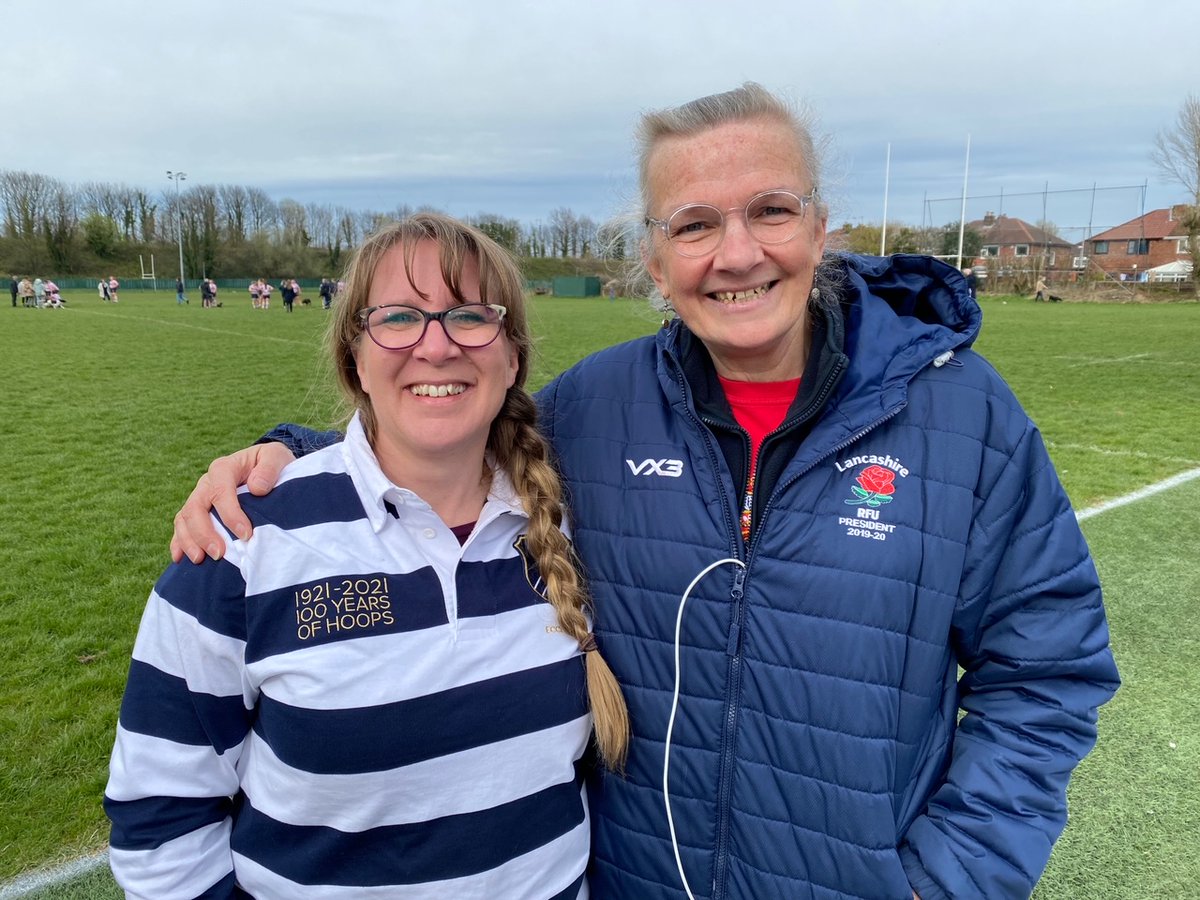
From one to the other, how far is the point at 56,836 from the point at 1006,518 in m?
3.47

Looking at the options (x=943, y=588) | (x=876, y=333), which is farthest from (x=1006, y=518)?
(x=876, y=333)

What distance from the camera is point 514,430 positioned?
76.3 inches

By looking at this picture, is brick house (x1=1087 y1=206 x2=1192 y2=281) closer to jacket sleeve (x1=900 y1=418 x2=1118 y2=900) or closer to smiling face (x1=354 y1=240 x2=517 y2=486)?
jacket sleeve (x1=900 y1=418 x2=1118 y2=900)

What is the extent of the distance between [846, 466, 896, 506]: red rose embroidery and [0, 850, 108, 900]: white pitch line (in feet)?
9.80

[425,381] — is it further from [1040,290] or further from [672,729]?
[1040,290]

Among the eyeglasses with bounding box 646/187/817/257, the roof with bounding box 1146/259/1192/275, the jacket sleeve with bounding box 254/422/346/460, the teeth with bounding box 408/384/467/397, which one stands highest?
the roof with bounding box 1146/259/1192/275

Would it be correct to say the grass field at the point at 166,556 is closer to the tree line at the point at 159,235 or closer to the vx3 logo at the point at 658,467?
the vx3 logo at the point at 658,467

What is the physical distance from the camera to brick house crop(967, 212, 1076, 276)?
2045 inches

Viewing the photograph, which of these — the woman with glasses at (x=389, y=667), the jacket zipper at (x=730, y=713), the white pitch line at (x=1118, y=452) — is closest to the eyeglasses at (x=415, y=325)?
the woman with glasses at (x=389, y=667)

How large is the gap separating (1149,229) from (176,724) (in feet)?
→ 283

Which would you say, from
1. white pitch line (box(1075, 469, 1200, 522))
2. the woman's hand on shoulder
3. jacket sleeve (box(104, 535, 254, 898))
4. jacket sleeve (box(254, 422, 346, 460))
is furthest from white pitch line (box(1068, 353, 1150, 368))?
jacket sleeve (box(104, 535, 254, 898))

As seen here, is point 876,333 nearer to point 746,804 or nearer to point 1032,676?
point 1032,676

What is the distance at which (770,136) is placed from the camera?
6.08 ft

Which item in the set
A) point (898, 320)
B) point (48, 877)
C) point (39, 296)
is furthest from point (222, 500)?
point (39, 296)
